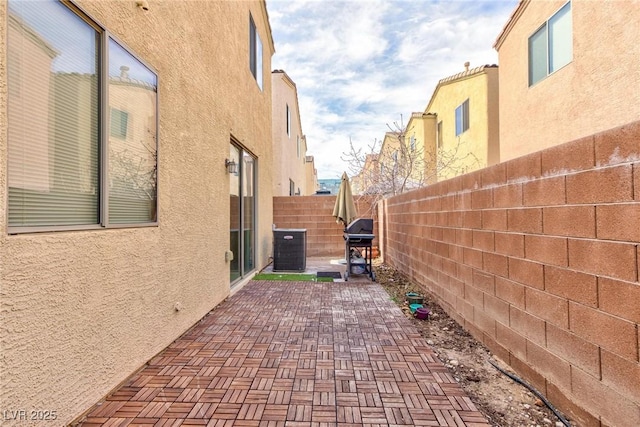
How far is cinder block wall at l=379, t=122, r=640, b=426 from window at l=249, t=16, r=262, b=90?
18.0 feet

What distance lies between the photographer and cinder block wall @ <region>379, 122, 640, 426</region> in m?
1.77

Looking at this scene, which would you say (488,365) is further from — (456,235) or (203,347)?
(203,347)

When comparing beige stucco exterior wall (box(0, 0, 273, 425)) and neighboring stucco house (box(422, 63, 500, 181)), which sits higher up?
neighboring stucco house (box(422, 63, 500, 181))

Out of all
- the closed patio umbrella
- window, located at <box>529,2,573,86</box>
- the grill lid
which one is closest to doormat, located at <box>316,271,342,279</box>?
the grill lid

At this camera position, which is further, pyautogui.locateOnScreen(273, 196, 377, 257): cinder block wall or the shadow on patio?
pyautogui.locateOnScreen(273, 196, 377, 257): cinder block wall

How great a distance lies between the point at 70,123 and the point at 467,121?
502 inches

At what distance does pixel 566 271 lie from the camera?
2.22 m

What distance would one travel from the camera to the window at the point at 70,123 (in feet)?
5.97

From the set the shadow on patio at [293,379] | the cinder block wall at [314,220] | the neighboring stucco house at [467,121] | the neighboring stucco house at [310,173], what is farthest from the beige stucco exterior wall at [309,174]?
the shadow on patio at [293,379]

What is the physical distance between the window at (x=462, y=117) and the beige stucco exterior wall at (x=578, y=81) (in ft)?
8.90

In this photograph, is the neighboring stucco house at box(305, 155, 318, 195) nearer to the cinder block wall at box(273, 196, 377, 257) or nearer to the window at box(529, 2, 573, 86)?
the cinder block wall at box(273, 196, 377, 257)

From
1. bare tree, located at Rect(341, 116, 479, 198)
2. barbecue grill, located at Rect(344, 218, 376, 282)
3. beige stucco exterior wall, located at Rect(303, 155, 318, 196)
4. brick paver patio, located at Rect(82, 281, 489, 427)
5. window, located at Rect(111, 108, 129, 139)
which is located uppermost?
beige stucco exterior wall, located at Rect(303, 155, 318, 196)

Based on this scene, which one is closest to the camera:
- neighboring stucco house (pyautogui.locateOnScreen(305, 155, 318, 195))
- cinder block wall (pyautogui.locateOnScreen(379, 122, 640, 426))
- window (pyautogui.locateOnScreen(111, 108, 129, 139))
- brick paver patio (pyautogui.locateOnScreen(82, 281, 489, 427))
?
cinder block wall (pyautogui.locateOnScreen(379, 122, 640, 426))

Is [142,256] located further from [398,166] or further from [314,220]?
[398,166]
